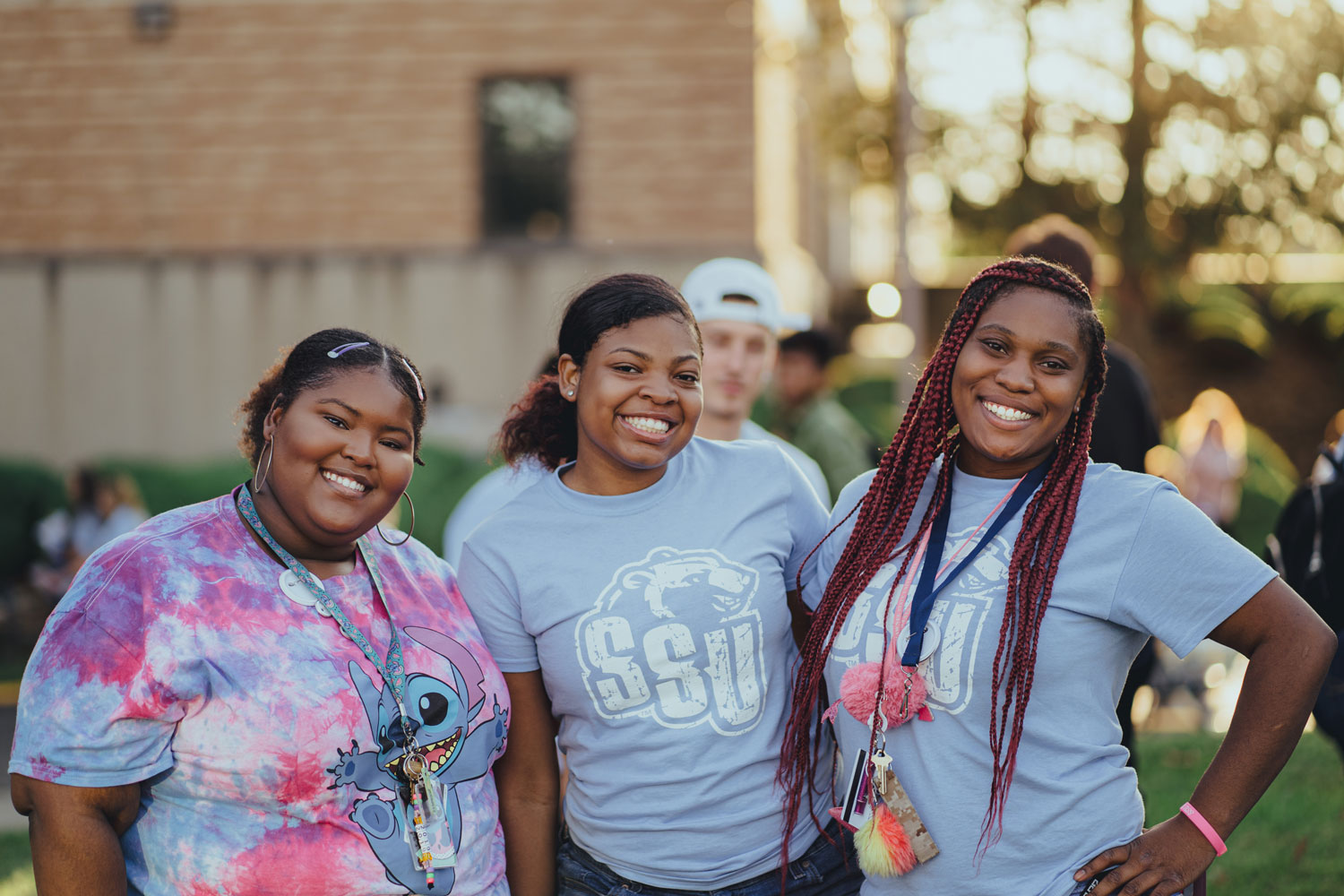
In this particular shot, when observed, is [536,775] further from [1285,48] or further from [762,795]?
[1285,48]

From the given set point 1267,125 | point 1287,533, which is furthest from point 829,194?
point 1287,533

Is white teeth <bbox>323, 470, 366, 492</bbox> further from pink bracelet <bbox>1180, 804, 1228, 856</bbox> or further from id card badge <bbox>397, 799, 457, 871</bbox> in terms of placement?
pink bracelet <bbox>1180, 804, 1228, 856</bbox>

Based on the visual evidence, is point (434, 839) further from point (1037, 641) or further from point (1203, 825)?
point (1203, 825)

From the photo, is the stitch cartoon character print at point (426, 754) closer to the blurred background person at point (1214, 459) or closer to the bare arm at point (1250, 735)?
the bare arm at point (1250, 735)

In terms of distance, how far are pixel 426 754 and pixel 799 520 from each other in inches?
39.0

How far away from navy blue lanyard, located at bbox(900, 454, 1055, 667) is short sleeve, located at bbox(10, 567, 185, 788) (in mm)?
1373

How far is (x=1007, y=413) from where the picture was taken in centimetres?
263

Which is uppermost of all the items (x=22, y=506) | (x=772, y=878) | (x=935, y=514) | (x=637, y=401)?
(x=637, y=401)

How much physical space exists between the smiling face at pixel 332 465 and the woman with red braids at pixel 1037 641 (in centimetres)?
96

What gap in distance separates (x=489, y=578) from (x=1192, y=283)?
18.9 m

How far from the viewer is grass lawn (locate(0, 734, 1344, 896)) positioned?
5.20 metres

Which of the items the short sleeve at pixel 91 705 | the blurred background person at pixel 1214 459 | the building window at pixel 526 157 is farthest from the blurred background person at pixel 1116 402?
the building window at pixel 526 157

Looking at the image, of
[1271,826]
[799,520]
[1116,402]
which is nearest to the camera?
[799,520]

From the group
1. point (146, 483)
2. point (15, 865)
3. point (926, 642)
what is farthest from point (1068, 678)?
point (146, 483)
